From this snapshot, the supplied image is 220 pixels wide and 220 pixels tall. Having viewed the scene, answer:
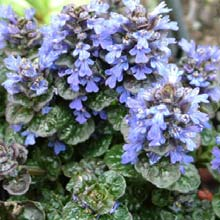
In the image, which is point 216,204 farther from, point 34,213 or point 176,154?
point 34,213

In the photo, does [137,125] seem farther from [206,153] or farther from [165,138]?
[206,153]

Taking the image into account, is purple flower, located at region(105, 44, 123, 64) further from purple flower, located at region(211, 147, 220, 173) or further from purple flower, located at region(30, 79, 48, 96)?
purple flower, located at region(211, 147, 220, 173)

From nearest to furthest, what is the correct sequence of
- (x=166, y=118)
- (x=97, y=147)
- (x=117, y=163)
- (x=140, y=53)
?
(x=166, y=118) → (x=140, y=53) → (x=117, y=163) → (x=97, y=147)

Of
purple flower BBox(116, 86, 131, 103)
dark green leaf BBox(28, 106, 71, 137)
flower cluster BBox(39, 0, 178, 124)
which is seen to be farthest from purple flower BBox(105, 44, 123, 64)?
dark green leaf BBox(28, 106, 71, 137)

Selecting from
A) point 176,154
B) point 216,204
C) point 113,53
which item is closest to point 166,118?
point 176,154

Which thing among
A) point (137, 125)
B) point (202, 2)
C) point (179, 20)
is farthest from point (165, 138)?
point (202, 2)

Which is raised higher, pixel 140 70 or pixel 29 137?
pixel 140 70

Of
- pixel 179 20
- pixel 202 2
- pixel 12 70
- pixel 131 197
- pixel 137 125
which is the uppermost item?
pixel 202 2
